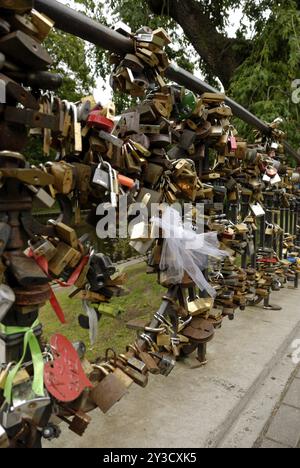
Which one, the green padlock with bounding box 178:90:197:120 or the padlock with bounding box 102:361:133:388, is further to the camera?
the green padlock with bounding box 178:90:197:120

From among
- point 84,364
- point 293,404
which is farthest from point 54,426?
point 293,404

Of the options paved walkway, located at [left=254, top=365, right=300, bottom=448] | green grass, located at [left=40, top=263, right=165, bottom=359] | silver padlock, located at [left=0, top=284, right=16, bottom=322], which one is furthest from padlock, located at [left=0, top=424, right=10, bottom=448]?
green grass, located at [left=40, top=263, right=165, bottom=359]

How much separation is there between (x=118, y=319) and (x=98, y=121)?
273 centimetres

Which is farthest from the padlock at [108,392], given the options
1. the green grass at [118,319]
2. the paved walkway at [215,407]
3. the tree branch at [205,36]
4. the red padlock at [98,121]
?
the tree branch at [205,36]

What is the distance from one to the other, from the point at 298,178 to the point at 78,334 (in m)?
2.91

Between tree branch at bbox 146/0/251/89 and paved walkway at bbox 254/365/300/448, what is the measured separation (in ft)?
25.6

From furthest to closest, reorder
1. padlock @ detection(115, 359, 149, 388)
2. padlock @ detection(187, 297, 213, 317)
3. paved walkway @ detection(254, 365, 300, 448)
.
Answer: padlock @ detection(187, 297, 213, 317), paved walkway @ detection(254, 365, 300, 448), padlock @ detection(115, 359, 149, 388)

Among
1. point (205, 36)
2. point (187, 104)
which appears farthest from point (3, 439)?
point (205, 36)

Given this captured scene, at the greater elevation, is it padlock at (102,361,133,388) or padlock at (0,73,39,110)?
padlock at (0,73,39,110)

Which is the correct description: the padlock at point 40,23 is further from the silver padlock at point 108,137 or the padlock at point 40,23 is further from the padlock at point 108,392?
the padlock at point 108,392

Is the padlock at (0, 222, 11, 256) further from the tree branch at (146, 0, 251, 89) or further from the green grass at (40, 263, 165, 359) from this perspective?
the tree branch at (146, 0, 251, 89)

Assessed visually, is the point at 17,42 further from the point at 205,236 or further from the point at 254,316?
the point at 254,316

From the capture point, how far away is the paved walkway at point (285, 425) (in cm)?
155

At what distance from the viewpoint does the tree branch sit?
834 centimetres
